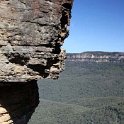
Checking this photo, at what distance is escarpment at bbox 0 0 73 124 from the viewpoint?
1094 cm

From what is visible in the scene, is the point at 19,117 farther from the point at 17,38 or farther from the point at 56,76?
the point at 17,38

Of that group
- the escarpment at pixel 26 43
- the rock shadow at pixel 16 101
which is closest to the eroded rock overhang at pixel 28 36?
the escarpment at pixel 26 43

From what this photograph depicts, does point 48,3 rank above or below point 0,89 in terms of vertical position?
above

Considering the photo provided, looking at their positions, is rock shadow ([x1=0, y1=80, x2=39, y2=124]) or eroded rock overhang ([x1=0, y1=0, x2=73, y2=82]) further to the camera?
rock shadow ([x1=0, y1=80, x2=39, y2=124])

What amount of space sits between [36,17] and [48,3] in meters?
0.73

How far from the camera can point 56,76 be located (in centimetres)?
1291

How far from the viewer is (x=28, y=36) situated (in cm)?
1121

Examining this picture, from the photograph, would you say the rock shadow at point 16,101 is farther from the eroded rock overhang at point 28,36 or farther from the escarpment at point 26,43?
the eroded rock overhang at point 28,36

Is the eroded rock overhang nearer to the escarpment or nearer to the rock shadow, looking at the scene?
→ the escarpment

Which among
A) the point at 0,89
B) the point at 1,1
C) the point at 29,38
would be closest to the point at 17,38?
the point at 29,38

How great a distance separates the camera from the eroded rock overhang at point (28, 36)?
10.9 meters

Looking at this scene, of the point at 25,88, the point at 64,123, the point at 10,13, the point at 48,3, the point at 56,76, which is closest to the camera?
the point at 10,13

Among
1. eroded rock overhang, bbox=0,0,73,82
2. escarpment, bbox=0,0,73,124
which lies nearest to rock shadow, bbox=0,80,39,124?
escarpment, bbox=0,0,73,124

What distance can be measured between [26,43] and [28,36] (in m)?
0.25
